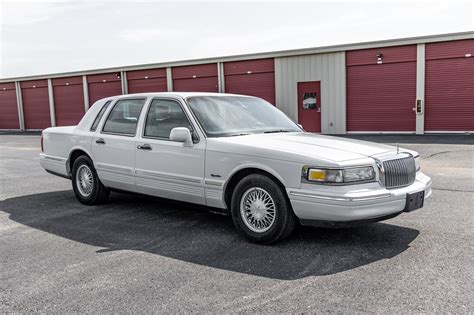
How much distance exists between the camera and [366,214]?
4.31 meters

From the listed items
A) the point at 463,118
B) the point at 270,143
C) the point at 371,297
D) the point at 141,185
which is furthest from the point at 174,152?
the point at 463,118

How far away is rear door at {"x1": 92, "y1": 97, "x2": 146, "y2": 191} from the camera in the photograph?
6.18 meters

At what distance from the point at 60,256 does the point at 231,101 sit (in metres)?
2.78

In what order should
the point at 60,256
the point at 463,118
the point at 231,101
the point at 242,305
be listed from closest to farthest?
the point at 242,305, the point at 60,256, the point at 231,101, the point at 463,118

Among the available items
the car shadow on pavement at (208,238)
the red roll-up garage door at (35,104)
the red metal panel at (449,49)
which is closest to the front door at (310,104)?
the red metal panel at (449,49)

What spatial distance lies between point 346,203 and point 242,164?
3.88ft

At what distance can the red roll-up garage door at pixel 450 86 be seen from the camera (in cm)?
1859

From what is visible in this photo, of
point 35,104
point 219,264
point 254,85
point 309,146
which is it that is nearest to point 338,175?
point 309,146

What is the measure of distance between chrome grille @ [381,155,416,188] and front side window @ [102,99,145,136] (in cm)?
330

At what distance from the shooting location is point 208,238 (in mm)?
5133

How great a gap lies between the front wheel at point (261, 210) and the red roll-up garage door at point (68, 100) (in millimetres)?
27222

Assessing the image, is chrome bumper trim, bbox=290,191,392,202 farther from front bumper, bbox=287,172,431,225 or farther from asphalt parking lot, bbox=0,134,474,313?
asphalt parking lot, bbox=0,134,474,313

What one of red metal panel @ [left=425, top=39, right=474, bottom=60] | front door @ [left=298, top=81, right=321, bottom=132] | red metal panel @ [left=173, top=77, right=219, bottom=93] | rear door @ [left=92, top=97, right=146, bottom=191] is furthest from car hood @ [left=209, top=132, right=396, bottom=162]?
red metal panel @ [left=173, top=77, right=219, bottom=93]

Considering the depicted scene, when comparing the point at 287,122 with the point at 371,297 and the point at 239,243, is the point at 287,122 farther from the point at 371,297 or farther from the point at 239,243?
the point at 371,297
